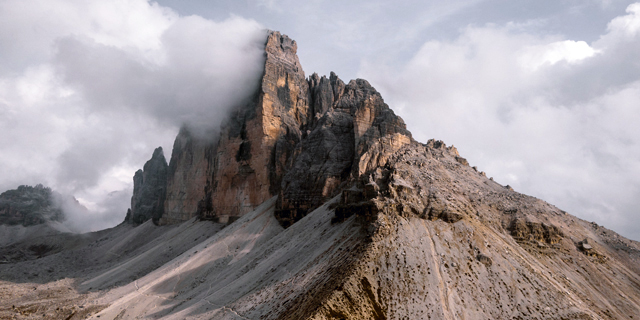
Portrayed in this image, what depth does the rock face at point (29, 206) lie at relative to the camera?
4697 inches

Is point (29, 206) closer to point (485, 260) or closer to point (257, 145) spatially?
point (257, 145)

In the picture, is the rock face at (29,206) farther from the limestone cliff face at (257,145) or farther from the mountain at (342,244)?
the limestone cliff face at (257,145)

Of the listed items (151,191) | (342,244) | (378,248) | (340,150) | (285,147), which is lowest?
(378,248)

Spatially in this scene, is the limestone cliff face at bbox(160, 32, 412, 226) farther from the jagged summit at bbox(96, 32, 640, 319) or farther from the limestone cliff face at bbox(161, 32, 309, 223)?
the jagged summit at bbox(96, 32, 640, 319)

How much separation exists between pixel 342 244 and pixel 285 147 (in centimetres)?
4090

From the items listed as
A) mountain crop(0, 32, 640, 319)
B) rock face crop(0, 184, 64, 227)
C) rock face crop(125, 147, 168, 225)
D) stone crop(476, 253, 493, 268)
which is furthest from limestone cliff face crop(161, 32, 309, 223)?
rock face crop(0, 184, 64, 227)

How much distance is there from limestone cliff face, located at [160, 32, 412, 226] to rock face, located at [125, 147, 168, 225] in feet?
25.2

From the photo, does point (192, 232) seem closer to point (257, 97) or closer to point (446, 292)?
point (257, 97)

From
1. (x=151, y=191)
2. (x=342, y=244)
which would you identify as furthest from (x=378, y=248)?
(x=151, y=191)

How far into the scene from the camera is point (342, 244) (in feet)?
108

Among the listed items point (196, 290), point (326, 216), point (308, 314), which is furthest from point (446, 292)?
point (196, 290)

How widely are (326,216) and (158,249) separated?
45.3 meters

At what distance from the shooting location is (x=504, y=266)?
2955 centimetres

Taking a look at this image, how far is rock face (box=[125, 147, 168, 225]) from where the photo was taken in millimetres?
107681
